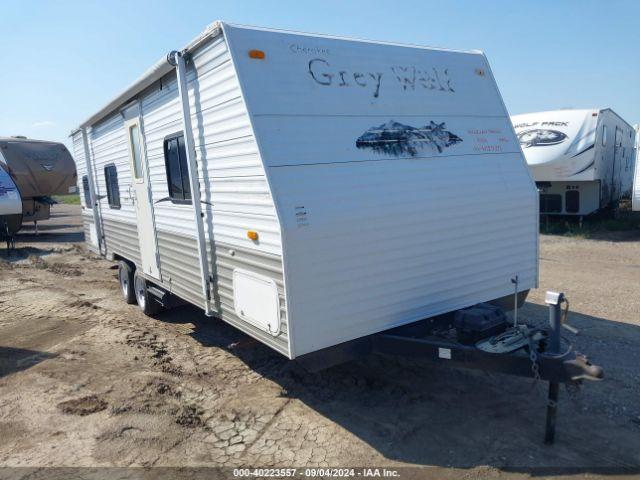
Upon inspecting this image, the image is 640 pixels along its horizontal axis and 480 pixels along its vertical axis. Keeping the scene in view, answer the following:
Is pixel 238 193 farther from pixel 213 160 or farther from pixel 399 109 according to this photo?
pixel 399 109

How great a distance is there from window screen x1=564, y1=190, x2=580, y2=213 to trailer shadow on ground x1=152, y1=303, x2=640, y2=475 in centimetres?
818

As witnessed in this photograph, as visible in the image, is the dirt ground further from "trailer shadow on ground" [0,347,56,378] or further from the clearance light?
the clearance light

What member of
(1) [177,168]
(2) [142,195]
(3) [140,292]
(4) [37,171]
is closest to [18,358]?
(3) [140,292]

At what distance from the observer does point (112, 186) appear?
7457mm

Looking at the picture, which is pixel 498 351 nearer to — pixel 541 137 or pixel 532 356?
pixel 532 356

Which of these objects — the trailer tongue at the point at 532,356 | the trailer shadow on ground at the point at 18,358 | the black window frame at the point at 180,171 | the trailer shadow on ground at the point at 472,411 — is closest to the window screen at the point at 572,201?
the trailer shadow on ground at the point at 472,411

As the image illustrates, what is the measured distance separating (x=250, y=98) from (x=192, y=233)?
1.65 metres

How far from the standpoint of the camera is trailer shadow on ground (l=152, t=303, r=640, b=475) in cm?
343

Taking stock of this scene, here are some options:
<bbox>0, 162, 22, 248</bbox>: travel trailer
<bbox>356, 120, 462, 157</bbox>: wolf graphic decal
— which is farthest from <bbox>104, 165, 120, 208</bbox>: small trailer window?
<bbox>0, 162, 22, 248</bbox>: travel trailer

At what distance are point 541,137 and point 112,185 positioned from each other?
9.83 m

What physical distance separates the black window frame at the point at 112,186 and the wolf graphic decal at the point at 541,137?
9483mm

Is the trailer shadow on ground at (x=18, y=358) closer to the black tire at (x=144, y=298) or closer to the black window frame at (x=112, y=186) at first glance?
the black tire at (x=144, y=298)

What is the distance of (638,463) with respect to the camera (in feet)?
10.8

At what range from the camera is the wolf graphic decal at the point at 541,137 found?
12188 mm
